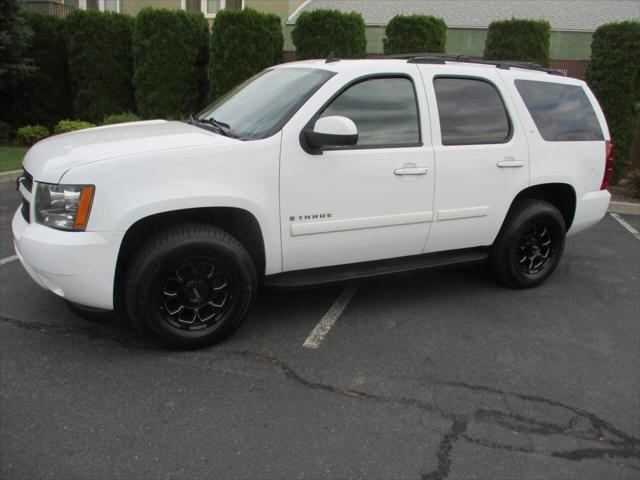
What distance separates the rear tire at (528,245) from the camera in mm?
4773

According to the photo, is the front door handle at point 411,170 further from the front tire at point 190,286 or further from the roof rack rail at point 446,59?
the front tire at point 190,286

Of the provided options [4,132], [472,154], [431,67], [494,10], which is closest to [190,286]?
[472,154]

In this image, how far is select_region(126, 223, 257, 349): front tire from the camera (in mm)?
3418

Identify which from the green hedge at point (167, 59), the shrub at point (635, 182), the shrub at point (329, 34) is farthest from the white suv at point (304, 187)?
the green hedge at point (167, 59)

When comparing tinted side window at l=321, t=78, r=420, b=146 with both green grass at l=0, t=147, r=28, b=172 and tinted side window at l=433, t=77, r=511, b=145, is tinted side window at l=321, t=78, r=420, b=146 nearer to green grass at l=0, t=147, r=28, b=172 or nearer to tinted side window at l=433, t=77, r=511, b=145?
tinted side window at l=433, t=77, r=511, b=145

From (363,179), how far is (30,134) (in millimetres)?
10014

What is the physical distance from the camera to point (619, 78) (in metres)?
9.43

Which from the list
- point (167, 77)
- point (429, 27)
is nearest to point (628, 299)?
point (429, 27)

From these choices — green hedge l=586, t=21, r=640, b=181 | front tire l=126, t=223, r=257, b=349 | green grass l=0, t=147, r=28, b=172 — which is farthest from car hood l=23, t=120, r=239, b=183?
green hedge l=586, t=21, r=640, b=181

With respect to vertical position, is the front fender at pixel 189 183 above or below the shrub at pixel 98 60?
below

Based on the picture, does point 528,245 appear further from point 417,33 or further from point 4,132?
point 4,132

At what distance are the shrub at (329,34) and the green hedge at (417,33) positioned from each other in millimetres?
734

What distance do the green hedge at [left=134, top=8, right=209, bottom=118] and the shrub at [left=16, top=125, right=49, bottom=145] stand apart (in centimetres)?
204

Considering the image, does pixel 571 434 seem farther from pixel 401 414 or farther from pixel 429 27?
pixel 429 27
